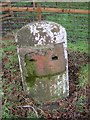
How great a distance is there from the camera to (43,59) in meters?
4.41

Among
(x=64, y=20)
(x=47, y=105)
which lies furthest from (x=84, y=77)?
(x=64, y=20)

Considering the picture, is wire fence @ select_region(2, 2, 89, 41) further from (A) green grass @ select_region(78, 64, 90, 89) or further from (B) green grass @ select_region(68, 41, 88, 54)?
(A) green grass @ select_region(78, 64, 90, 89)

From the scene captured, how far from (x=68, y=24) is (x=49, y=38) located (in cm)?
277

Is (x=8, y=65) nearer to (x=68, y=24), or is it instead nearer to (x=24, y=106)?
(x=24, y=106)

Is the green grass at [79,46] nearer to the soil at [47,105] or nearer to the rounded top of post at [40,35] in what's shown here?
the soil at [47,105]

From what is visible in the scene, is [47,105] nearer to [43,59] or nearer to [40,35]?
[43,59]

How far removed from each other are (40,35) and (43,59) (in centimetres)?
36

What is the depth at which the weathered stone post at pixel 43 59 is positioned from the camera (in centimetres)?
437

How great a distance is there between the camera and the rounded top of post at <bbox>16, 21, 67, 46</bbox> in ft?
14.3

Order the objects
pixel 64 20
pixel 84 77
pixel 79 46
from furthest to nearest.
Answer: pixel 64 20 < pixel 79 46 < pixel 84 77

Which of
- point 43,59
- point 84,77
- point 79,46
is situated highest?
point 43,59

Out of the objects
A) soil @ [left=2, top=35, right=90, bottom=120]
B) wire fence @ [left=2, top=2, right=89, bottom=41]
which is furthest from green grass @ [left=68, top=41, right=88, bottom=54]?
soil @ [left=2, top=35, right=90, bottom=120]

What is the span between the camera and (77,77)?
5.20 meters

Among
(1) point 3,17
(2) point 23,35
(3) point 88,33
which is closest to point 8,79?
(2) point 23,35
